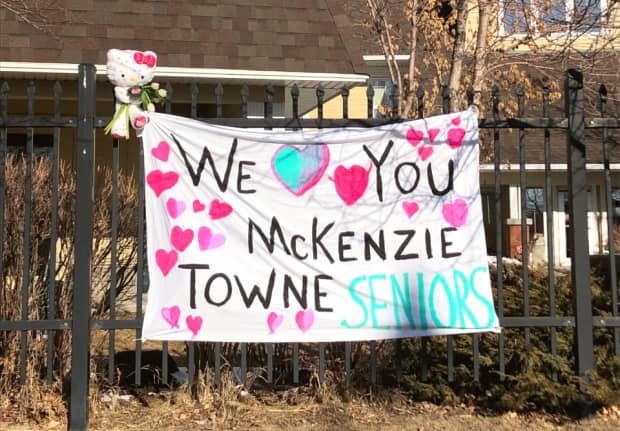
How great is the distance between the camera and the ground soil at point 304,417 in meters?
4.11

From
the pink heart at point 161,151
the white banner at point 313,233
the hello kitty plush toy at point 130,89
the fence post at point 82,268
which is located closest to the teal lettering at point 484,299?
the white banner at point 313,233

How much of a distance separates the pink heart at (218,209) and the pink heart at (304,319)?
80 centimetres

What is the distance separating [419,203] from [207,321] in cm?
159

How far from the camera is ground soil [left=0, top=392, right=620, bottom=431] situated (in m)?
4.11

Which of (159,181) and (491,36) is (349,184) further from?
(491,36)

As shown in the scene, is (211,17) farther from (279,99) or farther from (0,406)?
(0,406)

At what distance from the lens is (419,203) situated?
4156 millimetres

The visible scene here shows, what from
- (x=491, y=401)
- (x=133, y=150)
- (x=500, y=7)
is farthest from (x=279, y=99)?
(x=491, y=401)

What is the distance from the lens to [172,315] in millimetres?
4004

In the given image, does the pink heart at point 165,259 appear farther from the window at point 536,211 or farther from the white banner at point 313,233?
the window at point 536,211

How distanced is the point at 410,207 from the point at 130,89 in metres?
1.98

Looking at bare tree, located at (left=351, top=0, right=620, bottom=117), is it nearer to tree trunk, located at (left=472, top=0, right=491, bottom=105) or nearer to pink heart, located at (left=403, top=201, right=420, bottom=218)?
tree trunk, located at (left=472, top=0, right=491, bottom=105)

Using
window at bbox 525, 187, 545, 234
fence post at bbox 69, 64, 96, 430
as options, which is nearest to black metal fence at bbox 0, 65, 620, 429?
fence post at bbox 69, 64, 96, 430

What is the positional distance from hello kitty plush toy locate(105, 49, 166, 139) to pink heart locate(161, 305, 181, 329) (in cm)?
113
